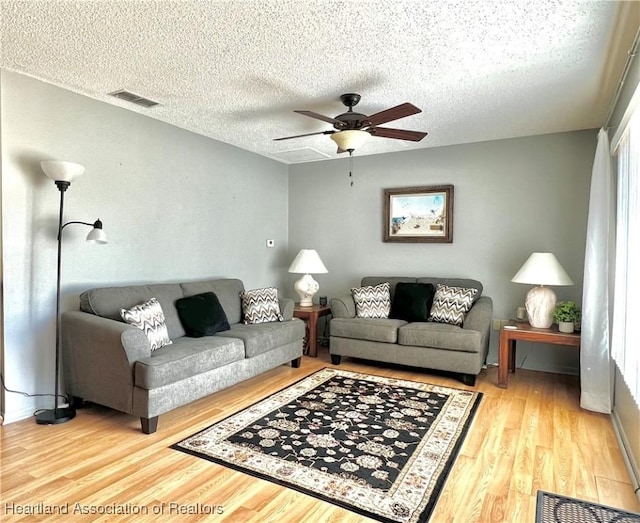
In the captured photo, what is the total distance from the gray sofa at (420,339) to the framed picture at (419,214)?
0.58m

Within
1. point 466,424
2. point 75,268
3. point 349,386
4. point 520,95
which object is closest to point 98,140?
point 75,268

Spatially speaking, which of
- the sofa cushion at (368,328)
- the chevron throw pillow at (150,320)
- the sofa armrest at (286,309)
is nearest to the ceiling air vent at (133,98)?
the chevron throw pillow at (150,320)

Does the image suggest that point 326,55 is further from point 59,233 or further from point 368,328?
point 368,328

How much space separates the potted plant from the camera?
12.0ft

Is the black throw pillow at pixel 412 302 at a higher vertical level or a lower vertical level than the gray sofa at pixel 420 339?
higher

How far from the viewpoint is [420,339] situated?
403cm

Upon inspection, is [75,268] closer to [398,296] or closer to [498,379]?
[398,296]

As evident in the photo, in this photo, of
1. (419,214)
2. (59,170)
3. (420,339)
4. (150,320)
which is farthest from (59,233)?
(419,214)

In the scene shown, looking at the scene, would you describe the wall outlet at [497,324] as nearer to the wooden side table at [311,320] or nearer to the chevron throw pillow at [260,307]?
the wooden side table at [311,320]

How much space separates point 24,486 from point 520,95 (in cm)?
409

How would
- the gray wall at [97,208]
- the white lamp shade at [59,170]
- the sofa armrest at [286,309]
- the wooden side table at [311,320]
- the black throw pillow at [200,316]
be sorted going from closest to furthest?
1. the white lamp shade at [59,170]
2. the gray wall at [97,208]
3. the black throw pillow at [200,316]
4. the sofa armrest at [286,309]
5. the wooden side table at [311,320]

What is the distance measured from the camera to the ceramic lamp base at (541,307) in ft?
12.5

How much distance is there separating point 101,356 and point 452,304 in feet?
10.5

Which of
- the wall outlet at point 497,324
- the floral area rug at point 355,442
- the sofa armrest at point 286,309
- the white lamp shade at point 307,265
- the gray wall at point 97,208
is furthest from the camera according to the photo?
the white lamp shade at point 307,265
